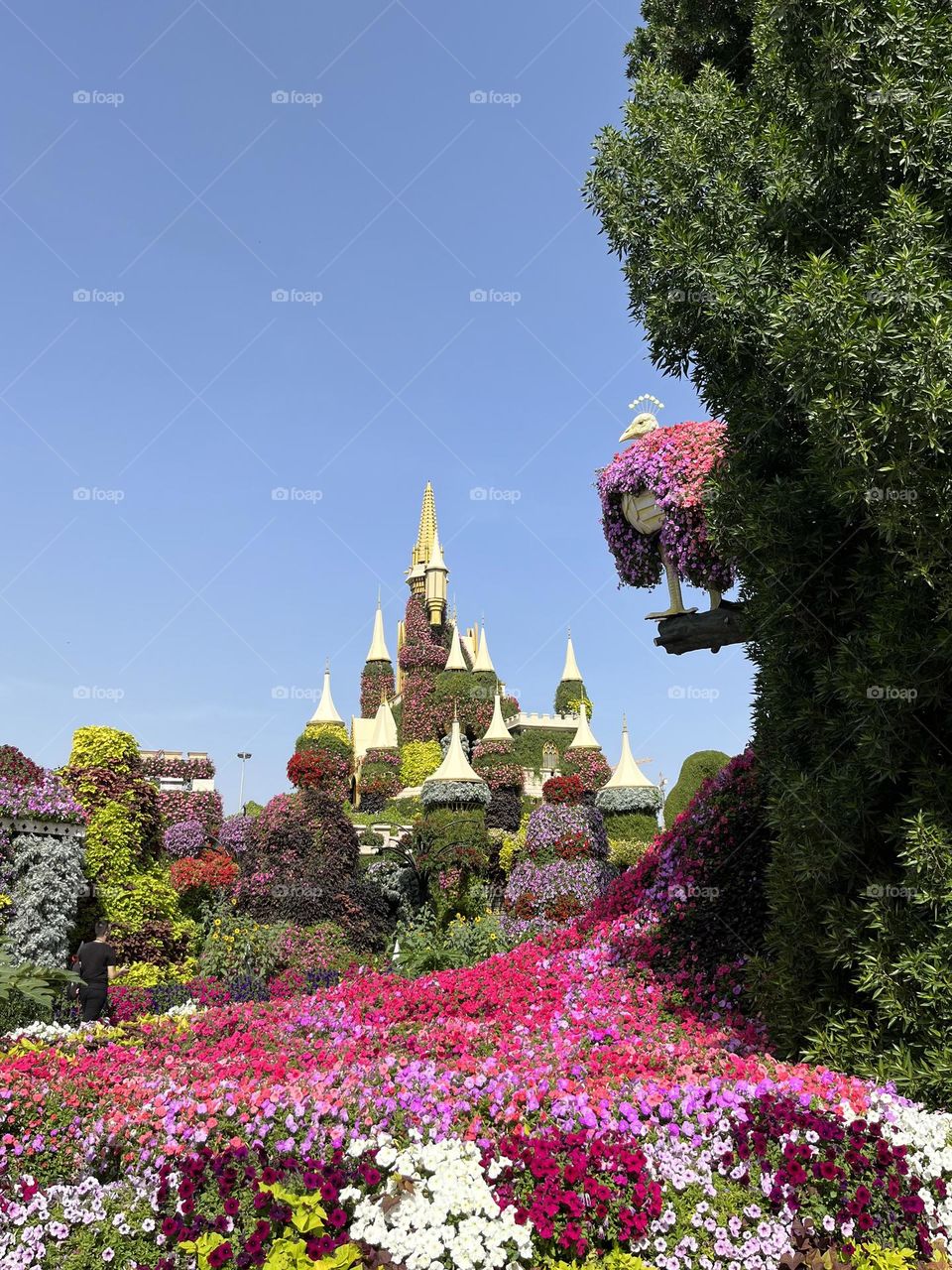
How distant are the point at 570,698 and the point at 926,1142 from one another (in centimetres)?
4122

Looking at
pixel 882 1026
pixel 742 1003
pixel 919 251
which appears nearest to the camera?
pixel 919 251

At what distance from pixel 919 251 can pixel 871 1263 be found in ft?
16.4

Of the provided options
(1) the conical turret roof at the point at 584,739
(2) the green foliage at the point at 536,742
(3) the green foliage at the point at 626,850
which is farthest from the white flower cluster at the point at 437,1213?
(1) the conical turret roof at the point at 584,739

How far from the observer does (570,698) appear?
150 feet

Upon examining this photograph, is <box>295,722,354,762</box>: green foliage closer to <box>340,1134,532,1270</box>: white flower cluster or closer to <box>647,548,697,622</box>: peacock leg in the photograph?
<box>647,548,697,622</box>: peacock leg

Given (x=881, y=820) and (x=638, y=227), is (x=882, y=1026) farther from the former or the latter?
(x=638, y=227)

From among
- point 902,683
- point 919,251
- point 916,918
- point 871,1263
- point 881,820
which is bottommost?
point 871,1263

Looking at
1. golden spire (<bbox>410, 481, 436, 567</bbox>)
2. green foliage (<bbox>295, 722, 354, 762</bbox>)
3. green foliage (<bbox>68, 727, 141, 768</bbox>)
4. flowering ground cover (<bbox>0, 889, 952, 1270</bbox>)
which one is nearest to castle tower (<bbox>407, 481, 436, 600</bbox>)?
golden spire (<bbox>410, 481, 436, 567</bbox>)

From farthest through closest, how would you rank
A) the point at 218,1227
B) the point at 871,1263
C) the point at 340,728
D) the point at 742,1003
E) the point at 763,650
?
the point at 340,728, the point at 742,1003, the point at 763,650, the point at 218,1227, the point at 871,1263

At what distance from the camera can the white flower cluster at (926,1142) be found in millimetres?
4383

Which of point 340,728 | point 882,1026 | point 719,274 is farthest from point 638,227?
point 340,728

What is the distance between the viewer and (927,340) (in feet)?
15.2

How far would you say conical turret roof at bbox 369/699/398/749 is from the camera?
46375 mm

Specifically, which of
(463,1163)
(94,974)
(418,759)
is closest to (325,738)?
(418,759)
